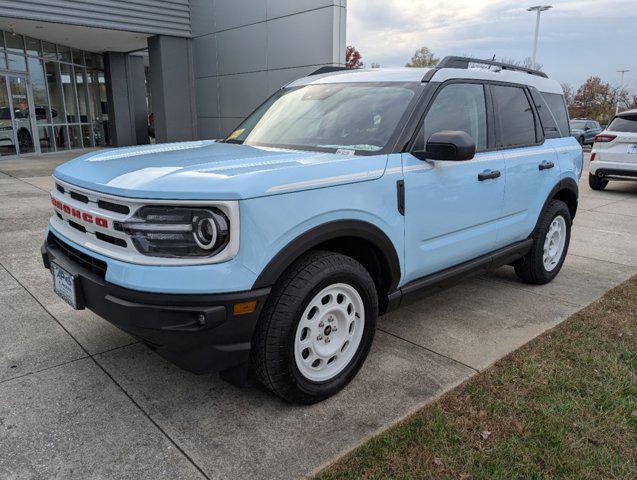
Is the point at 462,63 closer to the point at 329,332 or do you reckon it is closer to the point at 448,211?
the point at 448,211

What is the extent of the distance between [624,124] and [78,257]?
11.6m

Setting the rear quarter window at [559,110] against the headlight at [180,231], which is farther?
the rear quarter window at [559,110]

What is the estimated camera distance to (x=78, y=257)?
280cm

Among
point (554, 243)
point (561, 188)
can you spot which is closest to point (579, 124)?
point (554, 243)

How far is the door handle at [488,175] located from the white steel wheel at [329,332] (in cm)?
138

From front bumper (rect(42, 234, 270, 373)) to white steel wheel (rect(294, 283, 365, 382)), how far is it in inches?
13.8

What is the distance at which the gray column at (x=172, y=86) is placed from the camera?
16.3 m

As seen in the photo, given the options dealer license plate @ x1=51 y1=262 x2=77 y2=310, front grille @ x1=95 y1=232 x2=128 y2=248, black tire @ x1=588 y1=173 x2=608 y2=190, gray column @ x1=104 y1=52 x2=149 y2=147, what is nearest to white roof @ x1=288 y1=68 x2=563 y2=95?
front grille @ x1=95 y1=232 x2=128 y2=248

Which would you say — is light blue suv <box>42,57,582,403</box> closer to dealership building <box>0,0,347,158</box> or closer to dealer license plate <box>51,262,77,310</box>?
dealer license plate <box>51,262,77,310</box>

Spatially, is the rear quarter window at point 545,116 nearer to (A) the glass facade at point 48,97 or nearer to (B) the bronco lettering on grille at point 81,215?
(B) the bronco lettering on grille at point 81,215

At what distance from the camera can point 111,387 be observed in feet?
9.93

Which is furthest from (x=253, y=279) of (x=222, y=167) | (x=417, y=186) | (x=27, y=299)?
(x=27, y=299)

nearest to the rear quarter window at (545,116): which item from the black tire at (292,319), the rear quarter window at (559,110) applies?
the rear quarter window at (559,110)

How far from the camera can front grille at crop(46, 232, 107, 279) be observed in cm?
260
